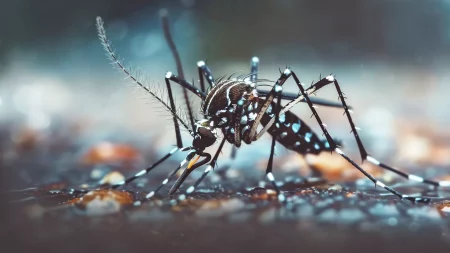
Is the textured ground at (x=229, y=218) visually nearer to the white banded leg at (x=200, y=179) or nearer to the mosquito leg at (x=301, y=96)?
the white banded leg at (x=200, y=179)

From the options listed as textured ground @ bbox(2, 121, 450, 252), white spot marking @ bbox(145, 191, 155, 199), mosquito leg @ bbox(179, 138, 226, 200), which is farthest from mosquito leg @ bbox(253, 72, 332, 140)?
white spot marking @ bbox(145, 191, 155, 199)

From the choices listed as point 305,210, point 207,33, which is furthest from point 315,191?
point 207,33

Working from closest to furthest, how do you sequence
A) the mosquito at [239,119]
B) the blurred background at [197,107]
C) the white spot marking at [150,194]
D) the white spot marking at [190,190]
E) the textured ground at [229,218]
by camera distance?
the textured ground at [229,218] → the blurred background at [197,107] → the white spot marking at [150,194] → the white spot marking at [190,190] → the mosquito at [239,119]

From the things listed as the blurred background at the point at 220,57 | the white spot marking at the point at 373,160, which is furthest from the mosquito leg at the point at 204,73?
the blurred background at the point at 220,57

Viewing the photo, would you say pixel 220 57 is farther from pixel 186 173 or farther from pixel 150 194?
pixel 150 194

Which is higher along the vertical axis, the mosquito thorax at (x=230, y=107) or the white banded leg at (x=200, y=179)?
the mosquito thorax at (x=230, y=107)

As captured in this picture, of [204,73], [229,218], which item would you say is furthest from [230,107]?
[229,218]

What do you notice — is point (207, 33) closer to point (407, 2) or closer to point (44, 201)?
point (407, 2)
